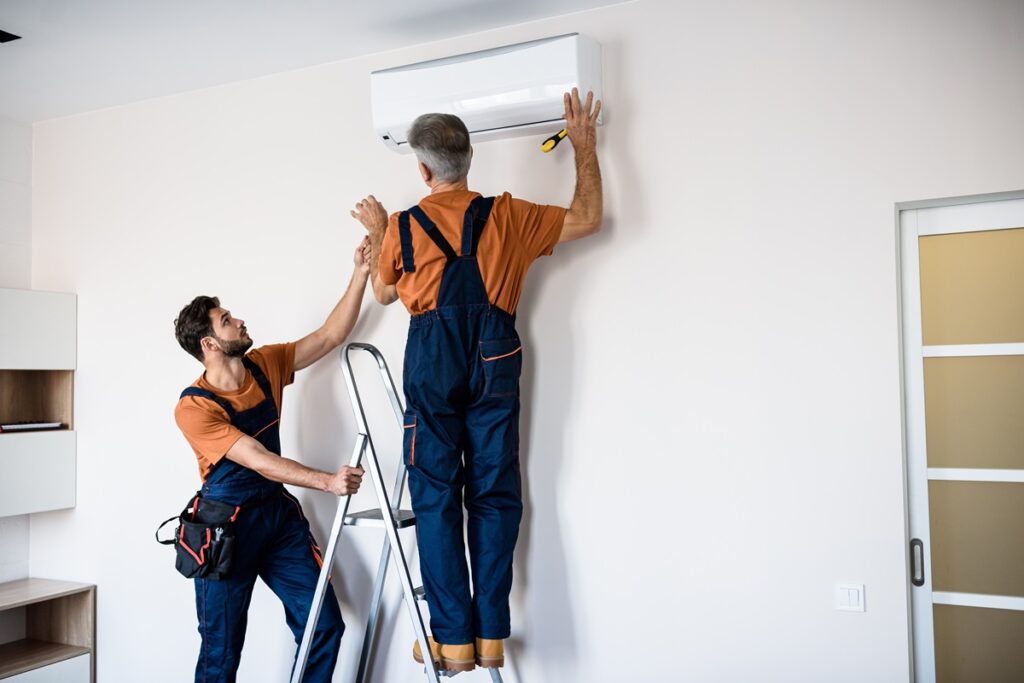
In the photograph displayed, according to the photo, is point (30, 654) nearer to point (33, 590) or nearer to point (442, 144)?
point (33, 590)

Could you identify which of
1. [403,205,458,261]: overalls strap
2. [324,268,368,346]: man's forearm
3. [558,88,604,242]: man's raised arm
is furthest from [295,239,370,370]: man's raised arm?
[558,88,604,242]: man's raised arm

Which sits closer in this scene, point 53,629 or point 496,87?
point 496,87

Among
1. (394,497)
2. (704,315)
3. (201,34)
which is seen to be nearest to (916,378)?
(704,315)

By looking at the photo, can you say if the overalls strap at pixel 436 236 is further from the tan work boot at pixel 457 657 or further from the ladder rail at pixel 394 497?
the tan work boot at pixel 457 657

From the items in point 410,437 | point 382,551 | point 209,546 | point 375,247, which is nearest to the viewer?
point 410,437

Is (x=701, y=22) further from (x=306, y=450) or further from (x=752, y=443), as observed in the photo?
(x=306, y=450)

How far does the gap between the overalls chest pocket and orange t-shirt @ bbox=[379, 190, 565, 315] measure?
0.13 metres

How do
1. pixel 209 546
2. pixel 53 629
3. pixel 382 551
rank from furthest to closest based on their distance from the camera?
pixel 53 629, pixel 382 551, pixel 209 546

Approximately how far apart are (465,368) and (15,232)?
106 inches

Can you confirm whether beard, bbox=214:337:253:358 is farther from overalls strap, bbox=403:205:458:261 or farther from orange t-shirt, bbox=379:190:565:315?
overalls strap, bbox=403:205:458:261

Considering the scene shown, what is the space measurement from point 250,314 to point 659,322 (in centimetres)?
168

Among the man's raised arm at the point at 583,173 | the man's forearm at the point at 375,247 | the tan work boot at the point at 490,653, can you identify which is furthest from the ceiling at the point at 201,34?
the tan work boot at the point at 490,653

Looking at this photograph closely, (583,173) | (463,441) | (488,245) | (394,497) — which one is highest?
(583,173)

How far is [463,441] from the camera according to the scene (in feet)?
8.24
